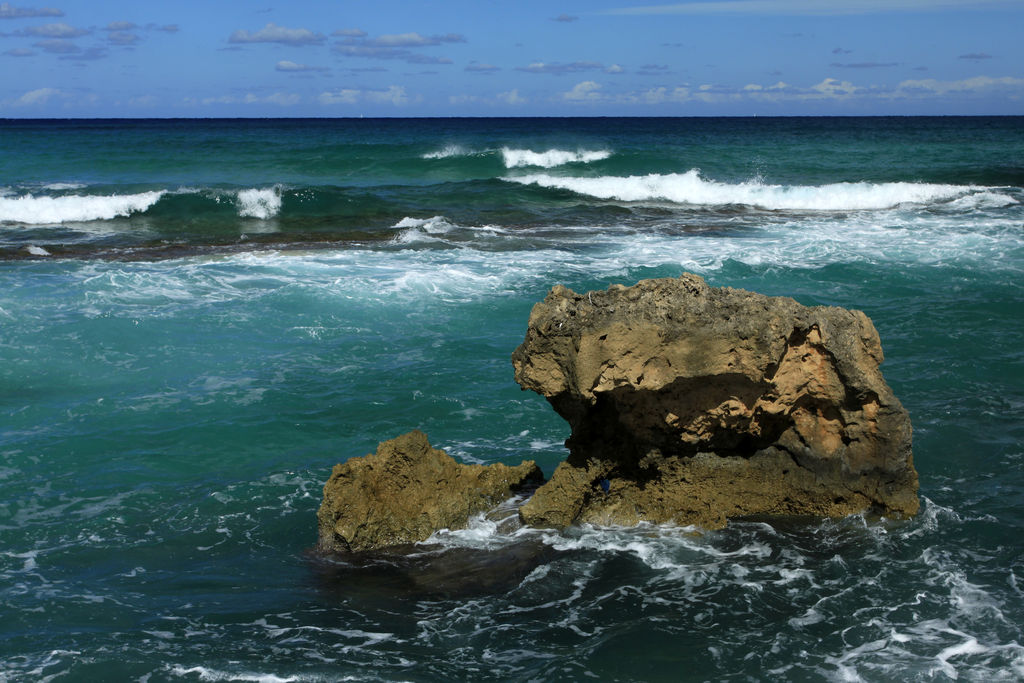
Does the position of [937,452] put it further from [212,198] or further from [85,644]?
[212,198]

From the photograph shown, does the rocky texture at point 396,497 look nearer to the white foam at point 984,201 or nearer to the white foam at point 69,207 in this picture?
the white foam at point 69,207

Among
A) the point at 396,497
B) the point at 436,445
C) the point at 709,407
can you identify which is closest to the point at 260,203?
the point at 436,445

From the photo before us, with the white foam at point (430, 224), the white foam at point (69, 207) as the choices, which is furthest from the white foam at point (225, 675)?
the white foam at point (69, 207)

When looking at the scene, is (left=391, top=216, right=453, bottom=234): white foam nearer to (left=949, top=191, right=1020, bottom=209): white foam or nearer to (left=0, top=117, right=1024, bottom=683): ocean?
(left=0, top=117, right=1024, bottom=683): ocean

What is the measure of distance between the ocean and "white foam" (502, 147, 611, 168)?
59.7 feet

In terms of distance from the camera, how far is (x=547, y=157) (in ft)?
126

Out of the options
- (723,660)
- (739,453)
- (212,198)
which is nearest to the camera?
(723,660)

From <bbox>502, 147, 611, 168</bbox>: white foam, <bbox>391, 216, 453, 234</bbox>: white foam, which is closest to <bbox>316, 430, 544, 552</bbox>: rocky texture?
<bbox>391, 216, 453, 234</bbox>: white foam

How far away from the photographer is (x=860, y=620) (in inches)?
202

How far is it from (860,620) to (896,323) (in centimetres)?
696

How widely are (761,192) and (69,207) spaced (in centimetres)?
1914

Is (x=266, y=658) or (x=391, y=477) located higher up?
(x=391, y=477)

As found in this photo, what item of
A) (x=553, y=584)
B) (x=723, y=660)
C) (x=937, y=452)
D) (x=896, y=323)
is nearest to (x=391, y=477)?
(x=553, y=584)

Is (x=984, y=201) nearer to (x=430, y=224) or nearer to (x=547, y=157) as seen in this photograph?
(x=430, y=224)
